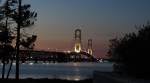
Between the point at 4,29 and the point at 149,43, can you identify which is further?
the point at 4,29

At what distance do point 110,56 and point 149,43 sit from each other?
687 centimetres

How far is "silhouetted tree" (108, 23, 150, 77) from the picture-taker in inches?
800

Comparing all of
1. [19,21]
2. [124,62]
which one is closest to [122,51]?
[124,62]

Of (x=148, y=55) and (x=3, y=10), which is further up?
(x=3, y=10)

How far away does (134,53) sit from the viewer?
67.7ft

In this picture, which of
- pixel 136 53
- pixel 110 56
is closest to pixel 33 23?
pixel 110 56

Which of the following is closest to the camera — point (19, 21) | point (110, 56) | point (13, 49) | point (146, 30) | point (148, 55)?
point (148, 55)

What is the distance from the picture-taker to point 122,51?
23.0m

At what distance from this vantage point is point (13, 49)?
155 feet

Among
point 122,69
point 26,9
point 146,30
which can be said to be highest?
point 26,9

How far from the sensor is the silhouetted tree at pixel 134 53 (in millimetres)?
20328

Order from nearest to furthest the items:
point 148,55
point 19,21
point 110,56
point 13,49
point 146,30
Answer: point 148,55 → point 146,30 → point 110,56 → point 19,21 → point 13,49

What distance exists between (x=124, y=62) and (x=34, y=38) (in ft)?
77.1

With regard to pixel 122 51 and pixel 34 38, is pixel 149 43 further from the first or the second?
pixel 34 38
